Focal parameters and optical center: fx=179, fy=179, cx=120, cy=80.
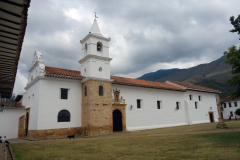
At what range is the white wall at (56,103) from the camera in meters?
17.1

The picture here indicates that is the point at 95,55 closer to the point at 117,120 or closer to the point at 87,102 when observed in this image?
the point at 87,102

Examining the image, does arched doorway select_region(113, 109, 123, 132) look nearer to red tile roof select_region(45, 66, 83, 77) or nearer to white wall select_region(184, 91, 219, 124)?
red tile roof select_region(45, 66, 83, 77)

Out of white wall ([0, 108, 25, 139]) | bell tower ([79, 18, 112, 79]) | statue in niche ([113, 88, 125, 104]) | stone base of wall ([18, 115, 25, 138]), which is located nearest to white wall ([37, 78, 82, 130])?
bell tower ([79, 18, 112, 79])

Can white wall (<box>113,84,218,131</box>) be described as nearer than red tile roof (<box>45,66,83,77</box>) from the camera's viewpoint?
No

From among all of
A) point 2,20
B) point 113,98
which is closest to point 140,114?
point 113,98

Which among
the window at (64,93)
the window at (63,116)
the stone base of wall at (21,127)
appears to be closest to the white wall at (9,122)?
the stone base of wall at (21,127)

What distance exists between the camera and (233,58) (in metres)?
12.3

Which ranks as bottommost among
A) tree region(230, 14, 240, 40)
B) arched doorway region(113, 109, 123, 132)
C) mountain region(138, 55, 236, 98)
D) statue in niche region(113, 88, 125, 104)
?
arched doorway region(113, 109, 123, 132)

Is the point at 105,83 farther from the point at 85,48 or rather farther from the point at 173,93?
the point at 173,93

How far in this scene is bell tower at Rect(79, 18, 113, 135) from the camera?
18.3m

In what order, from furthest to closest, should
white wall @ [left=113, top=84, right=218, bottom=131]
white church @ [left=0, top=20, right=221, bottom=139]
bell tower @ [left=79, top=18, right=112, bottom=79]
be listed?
white wall @ [left=113, top=84, right=218, bottom=131] → bell tower @ [left=79, top=18, right=112, bottom=79] → white church @ [left=0, top=20, right=221, bottom=139]

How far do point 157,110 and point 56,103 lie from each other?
13551mm

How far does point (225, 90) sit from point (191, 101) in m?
49.3

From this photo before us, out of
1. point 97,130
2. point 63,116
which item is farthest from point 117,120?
point 63,116
